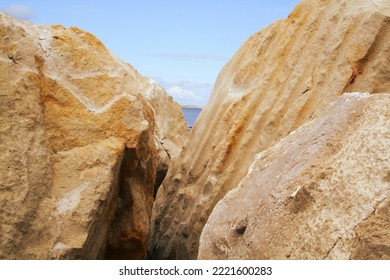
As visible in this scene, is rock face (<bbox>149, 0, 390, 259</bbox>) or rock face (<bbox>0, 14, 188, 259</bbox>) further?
rock face (<bbox>149, 0, 390, 259</bbox>)

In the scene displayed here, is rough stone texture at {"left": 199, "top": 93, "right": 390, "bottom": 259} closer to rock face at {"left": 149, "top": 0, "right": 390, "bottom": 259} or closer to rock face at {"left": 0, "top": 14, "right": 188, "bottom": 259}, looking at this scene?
rock face at {"left": 149, "top": 0, "right": 390, "bottom": 259}

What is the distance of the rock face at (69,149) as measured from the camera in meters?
3.29

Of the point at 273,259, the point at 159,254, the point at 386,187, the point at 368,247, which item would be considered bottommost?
Answer: the point at 159,254

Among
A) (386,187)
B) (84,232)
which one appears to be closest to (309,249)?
(386,187)

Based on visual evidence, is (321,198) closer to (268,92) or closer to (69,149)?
(69,149)

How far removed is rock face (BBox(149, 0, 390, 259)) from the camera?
4.11 metres

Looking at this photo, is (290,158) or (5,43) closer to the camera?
(290,158)

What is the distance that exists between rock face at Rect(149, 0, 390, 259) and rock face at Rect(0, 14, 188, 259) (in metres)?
0.85

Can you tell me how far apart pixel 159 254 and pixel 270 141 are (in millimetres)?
2073

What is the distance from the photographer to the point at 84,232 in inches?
134

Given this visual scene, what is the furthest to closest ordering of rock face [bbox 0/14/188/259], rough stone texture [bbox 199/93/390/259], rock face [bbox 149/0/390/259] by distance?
rock face [bbox 149/0/390/259], rock face [bbox 0/14/188/259], rough stone texture [bbox 199/93/390/259]

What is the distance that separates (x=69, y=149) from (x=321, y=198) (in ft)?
6.75

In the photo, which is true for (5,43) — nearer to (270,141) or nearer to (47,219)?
(47,219)

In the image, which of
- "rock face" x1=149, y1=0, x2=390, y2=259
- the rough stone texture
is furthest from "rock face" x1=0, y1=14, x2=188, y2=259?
the rough stone texture
